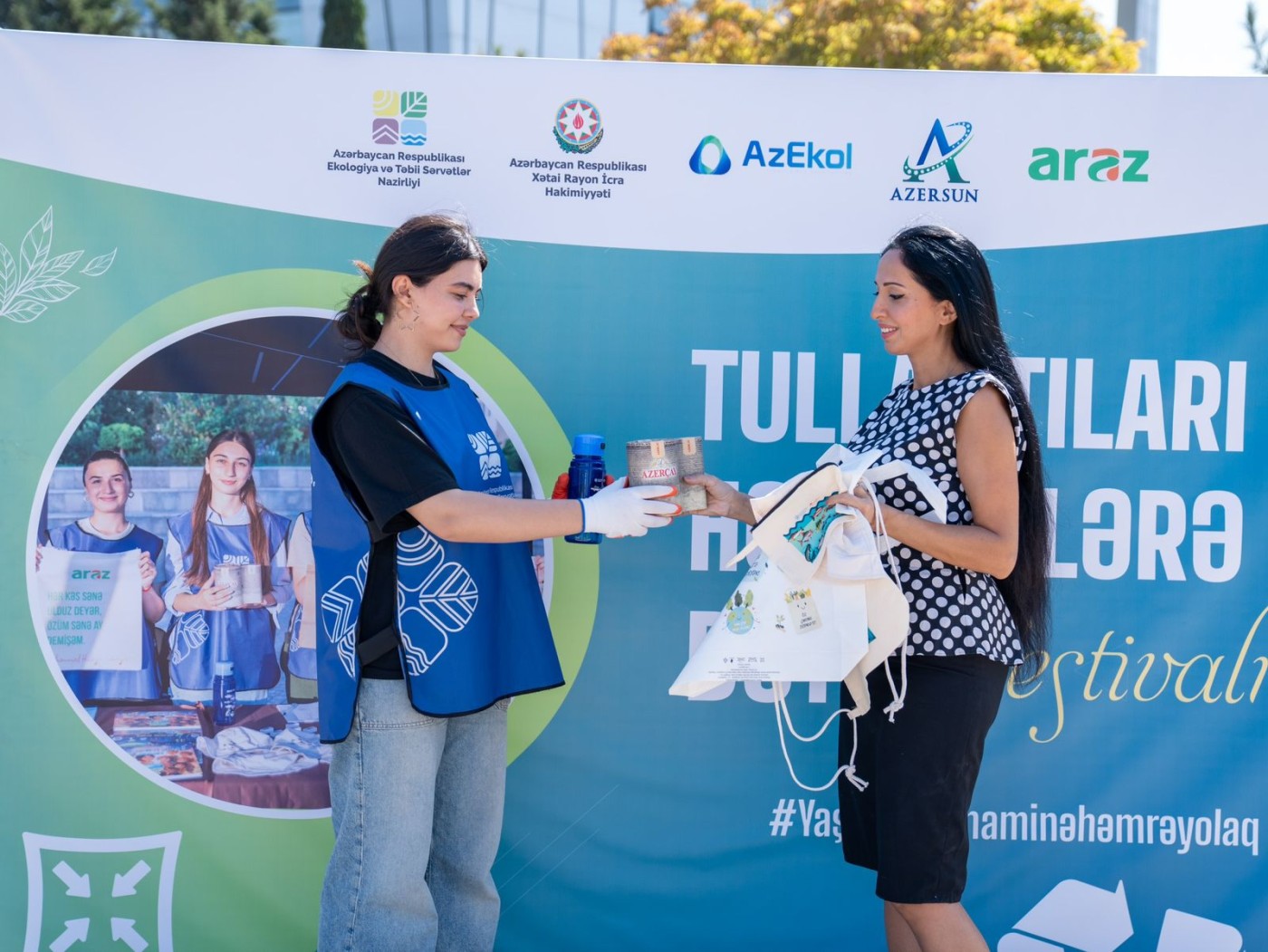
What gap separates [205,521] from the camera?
2.87 meters

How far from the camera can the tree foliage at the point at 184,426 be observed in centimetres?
286

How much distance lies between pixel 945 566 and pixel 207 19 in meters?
14.3

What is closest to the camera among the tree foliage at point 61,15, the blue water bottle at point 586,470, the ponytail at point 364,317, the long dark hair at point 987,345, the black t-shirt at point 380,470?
the black t-shirt at point 380,470

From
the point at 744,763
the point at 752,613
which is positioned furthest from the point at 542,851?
the point at 752,613

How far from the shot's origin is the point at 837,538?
6.76 feet

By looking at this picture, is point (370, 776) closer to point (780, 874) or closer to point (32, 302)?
point (780, 874)

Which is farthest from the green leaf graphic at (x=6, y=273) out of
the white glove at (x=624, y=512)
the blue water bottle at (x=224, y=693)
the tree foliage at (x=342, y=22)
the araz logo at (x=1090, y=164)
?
the tree foliage at (x=342, y=22)

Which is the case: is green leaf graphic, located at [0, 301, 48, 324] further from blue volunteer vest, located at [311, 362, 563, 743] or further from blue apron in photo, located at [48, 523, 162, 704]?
blue volunteer vest, located at [311, 362, 563, 743]

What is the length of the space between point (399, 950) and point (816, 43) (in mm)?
7053

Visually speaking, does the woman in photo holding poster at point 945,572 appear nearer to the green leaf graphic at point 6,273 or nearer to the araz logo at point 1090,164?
the araz logo at point 1090,164

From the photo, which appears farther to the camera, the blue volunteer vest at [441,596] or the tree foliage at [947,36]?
the tree foliage at [947,36]

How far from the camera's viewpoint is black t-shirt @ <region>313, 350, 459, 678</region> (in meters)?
2.01


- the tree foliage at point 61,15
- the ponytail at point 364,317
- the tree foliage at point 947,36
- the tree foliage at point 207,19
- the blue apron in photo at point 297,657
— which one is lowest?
the blue apron in photo at point 297,657

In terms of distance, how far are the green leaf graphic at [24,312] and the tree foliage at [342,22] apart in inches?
422
